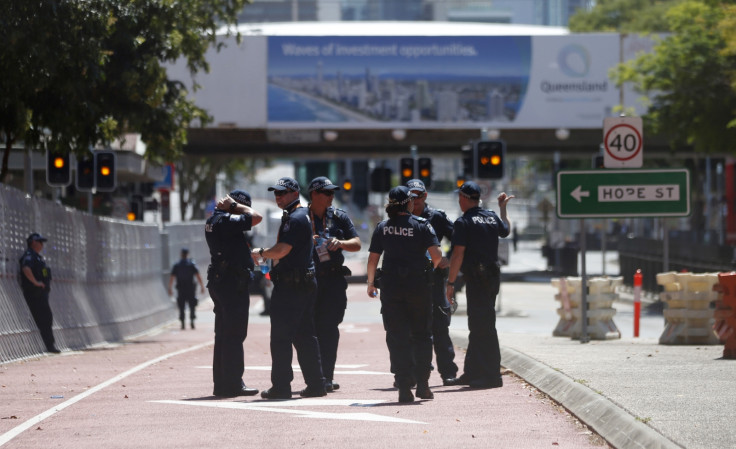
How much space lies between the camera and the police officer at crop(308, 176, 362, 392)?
40.9ft

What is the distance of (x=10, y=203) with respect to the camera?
1962 centimetres

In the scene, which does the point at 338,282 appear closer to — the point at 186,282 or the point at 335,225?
the point at 335,225

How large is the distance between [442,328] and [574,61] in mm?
41330

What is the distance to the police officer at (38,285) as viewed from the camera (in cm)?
1972

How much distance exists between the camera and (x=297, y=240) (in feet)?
39.0

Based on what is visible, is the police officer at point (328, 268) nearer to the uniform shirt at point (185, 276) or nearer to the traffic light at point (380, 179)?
the uniform shirt at point (185, 276)

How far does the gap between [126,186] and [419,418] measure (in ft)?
147

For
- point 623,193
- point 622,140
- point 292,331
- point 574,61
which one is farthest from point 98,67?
point 574,61

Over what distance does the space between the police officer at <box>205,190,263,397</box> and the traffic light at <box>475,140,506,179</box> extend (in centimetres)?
2100

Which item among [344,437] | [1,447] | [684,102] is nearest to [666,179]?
[344,437]

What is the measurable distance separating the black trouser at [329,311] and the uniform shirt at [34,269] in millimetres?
8188

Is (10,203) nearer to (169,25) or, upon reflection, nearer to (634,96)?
(169,25)

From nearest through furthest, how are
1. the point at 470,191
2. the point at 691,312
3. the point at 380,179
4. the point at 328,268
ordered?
1. the point at 328,268
2. the point at 470,191
3. the point at 691,312
4. the point at 380,179

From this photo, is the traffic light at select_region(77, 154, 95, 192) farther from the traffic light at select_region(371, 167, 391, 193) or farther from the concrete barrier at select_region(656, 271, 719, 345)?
the traffic light at select_region(371, 167, 391, 193)
